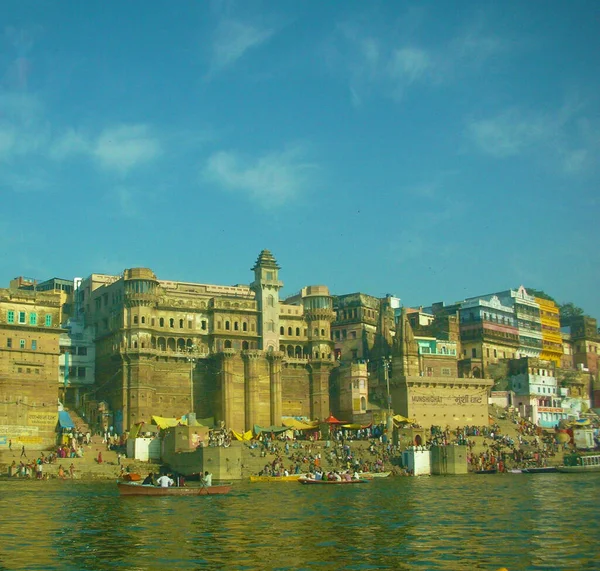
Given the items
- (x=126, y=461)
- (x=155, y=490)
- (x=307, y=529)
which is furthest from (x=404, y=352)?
(x=307, y=529)

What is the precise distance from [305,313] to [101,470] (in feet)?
105

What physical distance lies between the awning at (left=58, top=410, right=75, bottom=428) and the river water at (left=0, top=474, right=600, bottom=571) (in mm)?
20733

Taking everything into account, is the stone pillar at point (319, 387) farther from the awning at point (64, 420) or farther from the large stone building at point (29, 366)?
the large stone building at point (29, 366)

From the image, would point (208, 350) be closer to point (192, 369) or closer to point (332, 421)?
point (192, 369)

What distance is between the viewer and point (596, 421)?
4218 inches

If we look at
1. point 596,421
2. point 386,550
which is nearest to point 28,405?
point 386,550

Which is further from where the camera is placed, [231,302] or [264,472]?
[231,302]

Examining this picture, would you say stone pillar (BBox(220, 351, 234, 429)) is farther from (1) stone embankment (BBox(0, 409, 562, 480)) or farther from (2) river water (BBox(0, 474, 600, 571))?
(2) river water (BBox(0, 474, 600, 571))

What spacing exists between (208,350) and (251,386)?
5410mm

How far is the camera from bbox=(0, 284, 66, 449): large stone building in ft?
244

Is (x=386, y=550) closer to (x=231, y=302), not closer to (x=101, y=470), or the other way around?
(x=101, y=470)

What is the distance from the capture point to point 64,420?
253ft

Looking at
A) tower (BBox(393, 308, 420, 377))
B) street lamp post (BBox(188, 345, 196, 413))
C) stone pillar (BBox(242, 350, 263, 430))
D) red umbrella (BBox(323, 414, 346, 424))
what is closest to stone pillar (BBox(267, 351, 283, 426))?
stone pillar (BBox(242, 350, 263, 430))

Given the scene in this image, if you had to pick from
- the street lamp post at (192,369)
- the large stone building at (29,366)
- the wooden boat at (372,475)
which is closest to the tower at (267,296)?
the street lamp post at (192,369)
